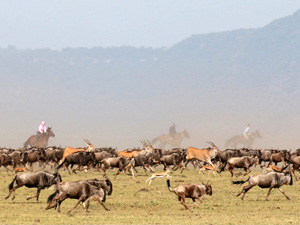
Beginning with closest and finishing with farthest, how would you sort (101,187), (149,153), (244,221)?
(244,221)
(101,187)
(149,153)

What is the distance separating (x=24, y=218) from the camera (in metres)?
18.5

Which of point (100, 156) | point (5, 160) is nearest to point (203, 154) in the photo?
point (100, 156)

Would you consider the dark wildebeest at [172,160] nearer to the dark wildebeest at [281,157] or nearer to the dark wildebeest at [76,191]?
the dark wildebeest at [281,157]

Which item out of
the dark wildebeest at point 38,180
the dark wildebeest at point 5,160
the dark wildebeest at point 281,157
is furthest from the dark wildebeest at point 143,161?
the dark wildebeest at point 38,180

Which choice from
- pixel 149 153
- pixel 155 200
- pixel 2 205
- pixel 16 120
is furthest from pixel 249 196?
pixel 16 120

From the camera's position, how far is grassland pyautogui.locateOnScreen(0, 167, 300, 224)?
18.3 meters

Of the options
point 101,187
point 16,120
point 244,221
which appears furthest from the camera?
point 16,120

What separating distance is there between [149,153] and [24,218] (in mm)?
18141

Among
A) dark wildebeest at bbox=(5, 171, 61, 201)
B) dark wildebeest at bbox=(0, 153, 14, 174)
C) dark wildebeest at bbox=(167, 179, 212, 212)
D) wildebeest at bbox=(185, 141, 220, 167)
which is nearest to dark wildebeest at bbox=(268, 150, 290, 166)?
wildebeest at bbox=(185, 141, 220, 167)

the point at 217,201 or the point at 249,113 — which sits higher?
the point at 217,201

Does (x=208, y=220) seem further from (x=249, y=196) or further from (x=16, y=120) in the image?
(x=16, y=120)

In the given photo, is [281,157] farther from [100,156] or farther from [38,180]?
[38,180]

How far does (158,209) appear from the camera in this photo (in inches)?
850

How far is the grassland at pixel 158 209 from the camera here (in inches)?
721
